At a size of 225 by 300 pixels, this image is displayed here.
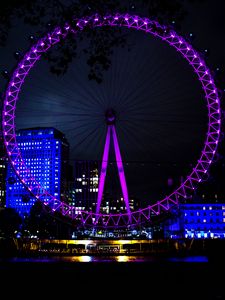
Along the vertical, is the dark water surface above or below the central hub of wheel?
below

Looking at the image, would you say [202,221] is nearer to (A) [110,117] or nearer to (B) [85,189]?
(A) [110,117]

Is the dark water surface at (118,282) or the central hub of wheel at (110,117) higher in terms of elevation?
the central hub of wheel at (110,117)

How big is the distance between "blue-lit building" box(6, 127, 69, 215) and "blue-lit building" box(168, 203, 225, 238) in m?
73.9

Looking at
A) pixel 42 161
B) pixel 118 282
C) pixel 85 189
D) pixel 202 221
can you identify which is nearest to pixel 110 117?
pixel 118 282

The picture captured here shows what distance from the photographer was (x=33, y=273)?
9.62 metres

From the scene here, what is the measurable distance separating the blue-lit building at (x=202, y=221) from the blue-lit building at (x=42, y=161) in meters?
73.9

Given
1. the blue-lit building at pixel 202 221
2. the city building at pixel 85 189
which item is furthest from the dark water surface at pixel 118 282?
the city building at pixel 85 189

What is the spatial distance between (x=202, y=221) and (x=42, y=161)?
86985 mm

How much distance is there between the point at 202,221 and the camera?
10669 centimetres

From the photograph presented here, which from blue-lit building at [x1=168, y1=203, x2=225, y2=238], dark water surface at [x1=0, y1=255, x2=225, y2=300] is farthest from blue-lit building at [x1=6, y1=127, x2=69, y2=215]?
dark water surface at [x1=0, y1=255, x2=225, y2=300]

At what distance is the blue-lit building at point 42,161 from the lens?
16475 cm

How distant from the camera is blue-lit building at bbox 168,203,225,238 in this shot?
10438 cm

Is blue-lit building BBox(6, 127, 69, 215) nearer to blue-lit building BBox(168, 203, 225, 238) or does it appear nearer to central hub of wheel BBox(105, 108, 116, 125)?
blue-lit building BBox(168, 203, 225, 238)

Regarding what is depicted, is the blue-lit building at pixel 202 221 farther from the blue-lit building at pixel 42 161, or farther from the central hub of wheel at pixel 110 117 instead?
the blue-lit building at pixel 42 161
